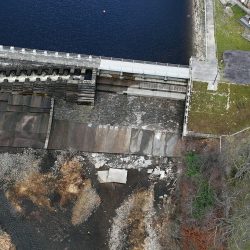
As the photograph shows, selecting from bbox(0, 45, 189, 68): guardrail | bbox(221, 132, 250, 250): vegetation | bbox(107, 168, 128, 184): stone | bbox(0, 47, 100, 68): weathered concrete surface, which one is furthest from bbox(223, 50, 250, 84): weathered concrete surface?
bbox(107, 168, 128, 184): stone

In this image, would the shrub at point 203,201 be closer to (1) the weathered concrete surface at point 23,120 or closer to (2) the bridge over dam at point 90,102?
(2) the bridge over dam at point 90,102

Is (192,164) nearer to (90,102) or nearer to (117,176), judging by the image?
(117,176)

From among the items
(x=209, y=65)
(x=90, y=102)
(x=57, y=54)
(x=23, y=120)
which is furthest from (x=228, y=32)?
(x=23, y=120)

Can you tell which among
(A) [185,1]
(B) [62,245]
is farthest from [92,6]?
(B) [62,245]

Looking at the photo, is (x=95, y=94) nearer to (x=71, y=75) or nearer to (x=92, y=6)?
(x=71, y=75)

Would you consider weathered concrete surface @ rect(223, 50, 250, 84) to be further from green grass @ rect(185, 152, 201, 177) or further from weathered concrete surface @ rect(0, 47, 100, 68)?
weathered concrete surface @ rect(0, 47, 100, 68)

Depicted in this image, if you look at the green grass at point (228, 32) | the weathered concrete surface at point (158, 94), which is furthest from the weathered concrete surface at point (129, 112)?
the green grass at point (228, 32)
